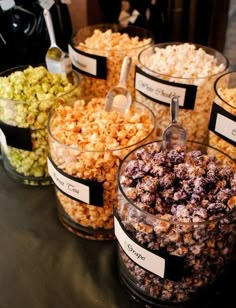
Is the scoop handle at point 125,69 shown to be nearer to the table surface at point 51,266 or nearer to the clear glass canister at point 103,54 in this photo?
the clear glass canister at point 103,54

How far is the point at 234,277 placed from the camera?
32.4 inches

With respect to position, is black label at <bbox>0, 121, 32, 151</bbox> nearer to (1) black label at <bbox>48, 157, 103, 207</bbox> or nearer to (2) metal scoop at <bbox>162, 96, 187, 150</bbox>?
(1) black label at <bbox>48, 157, 103, 207</bbox>

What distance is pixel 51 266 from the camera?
864 mm

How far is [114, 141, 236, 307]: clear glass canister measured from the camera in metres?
0.65

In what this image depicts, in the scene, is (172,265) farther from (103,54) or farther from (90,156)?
(103,54)

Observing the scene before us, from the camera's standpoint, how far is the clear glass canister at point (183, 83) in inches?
37.0

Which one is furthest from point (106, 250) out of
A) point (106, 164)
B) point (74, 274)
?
point (106, 164)

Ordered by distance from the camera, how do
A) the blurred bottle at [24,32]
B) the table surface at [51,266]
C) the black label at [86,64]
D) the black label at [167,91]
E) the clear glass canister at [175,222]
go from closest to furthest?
1. the clear glass canister at [175,222]
2. the table surface at [51,266]
3. the black label at [167,91]
4. the black label at [86,64]
5. the blurred bottle at [24,32]

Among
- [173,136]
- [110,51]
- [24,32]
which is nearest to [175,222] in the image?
[173,136]

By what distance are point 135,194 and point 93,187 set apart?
0.15 metres

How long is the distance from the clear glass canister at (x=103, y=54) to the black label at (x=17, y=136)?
238 mm

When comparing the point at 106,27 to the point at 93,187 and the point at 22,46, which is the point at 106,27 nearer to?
the point at 22,46

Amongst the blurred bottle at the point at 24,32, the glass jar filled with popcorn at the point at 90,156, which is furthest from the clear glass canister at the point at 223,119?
the blurred bottle at the point at 24,32

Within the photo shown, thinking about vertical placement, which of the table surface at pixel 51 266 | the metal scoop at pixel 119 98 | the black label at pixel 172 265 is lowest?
the table surface at pixel 51 266
